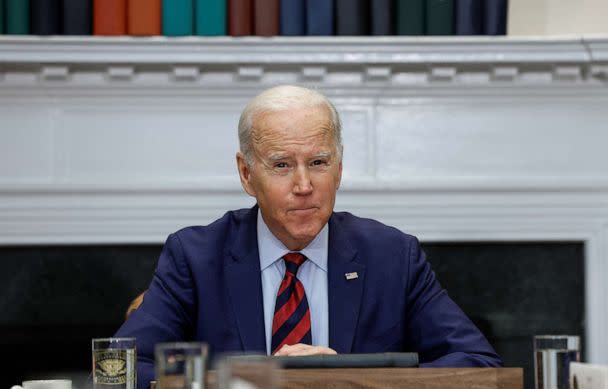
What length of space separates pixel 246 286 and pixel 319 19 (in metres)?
1.14

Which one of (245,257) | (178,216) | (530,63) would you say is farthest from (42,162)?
(530,63)

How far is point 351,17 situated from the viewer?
3.21m

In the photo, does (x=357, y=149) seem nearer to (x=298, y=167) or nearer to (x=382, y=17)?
(x=382, y=17)

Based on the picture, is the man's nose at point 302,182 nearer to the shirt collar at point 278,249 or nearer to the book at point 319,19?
the shirt collar at point 278,249

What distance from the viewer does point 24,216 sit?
3.31 metres

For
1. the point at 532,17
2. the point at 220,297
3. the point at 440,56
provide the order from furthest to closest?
the point at 532,17
the point at 440,56
the point at 220,297

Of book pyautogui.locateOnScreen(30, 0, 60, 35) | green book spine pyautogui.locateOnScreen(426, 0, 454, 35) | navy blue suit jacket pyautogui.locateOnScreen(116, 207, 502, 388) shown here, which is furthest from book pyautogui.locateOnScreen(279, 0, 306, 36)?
navy blue suit jacket pyautogui.locateOnScreen(116, 207, 502, 388)

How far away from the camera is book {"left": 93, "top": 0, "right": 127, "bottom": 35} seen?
3.20 meters

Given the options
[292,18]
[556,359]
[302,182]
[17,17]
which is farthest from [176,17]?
[556,359]

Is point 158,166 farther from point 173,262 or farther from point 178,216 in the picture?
point 173,262

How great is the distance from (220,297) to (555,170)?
140cm

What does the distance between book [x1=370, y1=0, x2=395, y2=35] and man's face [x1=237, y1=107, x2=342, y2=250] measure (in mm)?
913

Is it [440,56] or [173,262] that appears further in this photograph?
[440,56]

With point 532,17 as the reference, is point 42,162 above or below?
below
